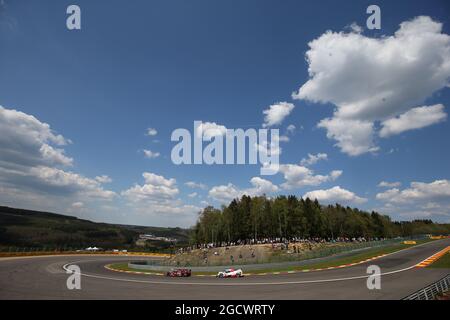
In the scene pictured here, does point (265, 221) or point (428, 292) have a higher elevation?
point (428, 292)

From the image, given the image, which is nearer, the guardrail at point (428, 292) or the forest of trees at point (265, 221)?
the guardrail at point (428, 292)

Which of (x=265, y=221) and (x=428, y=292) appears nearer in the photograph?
(x=428, y=292)

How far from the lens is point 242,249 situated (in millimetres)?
69688

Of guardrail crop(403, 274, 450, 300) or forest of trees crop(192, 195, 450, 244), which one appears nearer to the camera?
guardrail crop(403, 274, 450, 300)

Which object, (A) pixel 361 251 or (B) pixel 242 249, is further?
(B) pixel 242 249
